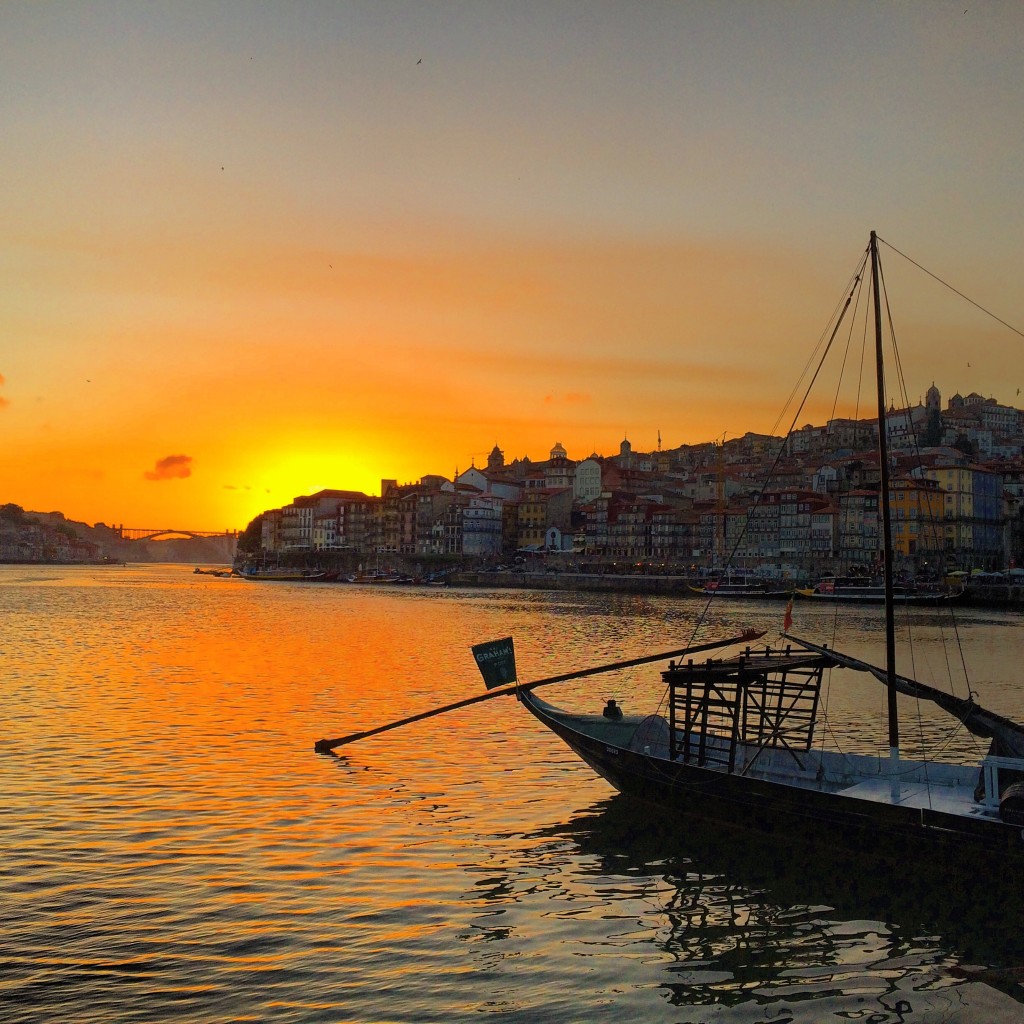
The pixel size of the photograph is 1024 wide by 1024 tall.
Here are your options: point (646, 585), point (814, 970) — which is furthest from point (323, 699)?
point (646, 585)

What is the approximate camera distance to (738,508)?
13038 cm

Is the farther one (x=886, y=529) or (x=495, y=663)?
(x=495, y=663)

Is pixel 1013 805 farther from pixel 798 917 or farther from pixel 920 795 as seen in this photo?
pixel 798 917

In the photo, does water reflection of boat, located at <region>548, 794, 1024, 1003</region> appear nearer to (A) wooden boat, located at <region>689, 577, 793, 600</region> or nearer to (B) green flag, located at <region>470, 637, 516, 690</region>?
(B) green flag, located at <region>470, 637, 516, 690</region>

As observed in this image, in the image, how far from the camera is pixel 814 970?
1055 cm

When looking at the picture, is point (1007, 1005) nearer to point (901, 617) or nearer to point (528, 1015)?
point (528, 1015)

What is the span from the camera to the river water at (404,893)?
970cm

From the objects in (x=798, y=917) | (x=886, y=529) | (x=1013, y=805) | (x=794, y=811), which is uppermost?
(x=886, y=529)

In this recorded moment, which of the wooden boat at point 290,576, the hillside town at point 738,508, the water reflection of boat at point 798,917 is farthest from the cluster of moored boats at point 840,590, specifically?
the wooden boat at point 290,576

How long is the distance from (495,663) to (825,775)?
5619 mm

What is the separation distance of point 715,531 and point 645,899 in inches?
4670

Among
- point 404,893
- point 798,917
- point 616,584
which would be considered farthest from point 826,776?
point 616,584

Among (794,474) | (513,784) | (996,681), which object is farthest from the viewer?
(794,474)

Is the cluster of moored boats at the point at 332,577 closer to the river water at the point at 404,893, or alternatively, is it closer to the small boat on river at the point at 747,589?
the small boat on river at the point at 747,589
